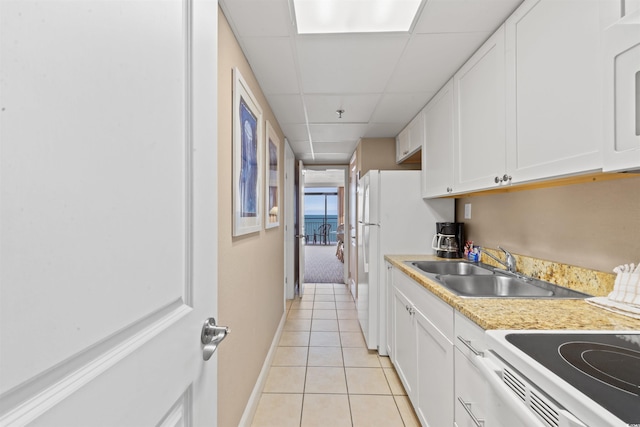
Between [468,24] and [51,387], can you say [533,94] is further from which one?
[51,387]

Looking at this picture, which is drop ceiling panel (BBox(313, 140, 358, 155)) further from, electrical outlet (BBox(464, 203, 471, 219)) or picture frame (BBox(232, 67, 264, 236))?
picture frame (BBox(232, 67, 264, 236))

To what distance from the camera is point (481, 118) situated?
172 centimetres

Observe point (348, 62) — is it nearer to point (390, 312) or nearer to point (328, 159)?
point (390, 312)

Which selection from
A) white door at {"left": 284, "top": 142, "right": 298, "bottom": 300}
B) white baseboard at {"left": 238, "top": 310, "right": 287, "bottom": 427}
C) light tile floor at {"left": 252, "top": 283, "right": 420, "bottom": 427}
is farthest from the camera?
white door at {"left": 284, "top": 142, "right": 298, "bottom": 300}

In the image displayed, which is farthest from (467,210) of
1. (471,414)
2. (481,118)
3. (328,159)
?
(328,159)

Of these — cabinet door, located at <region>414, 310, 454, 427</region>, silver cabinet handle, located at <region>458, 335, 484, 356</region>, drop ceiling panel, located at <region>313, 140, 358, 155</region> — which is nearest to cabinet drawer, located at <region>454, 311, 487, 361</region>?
silver cabinet handle, located at <region>458, 335, 484, 356</region>

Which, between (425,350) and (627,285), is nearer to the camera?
(627,285)

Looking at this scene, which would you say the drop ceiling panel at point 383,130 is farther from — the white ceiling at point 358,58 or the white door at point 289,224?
the white door at point 289,224

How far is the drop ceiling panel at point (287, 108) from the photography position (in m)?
2.45

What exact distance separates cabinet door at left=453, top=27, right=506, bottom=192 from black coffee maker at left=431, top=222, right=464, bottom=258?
58cm

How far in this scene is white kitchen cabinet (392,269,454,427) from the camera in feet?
4.62

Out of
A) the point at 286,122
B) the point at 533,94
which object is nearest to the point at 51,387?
the point at 533,94

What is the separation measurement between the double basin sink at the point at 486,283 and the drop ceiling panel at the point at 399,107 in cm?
133

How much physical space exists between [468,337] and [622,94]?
0.93 metres
